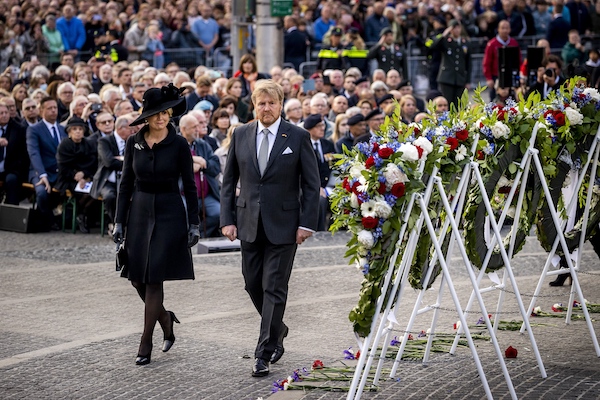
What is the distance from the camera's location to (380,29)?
28.5 m

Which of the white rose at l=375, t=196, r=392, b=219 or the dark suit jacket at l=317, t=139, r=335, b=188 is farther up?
the white rose at l=375, t=196, r=392, b=219

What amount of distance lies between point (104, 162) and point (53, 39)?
12.0 meters

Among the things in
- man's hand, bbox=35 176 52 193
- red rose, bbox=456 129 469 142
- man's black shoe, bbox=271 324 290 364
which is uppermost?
red rose, bbox=456 129 469 142

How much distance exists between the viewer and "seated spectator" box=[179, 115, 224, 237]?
1538 centimetres

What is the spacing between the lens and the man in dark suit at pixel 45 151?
1638 centimetres

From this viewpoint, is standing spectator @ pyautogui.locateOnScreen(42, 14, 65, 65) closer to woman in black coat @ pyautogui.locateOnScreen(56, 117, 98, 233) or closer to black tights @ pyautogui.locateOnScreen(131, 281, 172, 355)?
woman in black coat @ pyautogui.locateOnScreen(56, 117, 98, 233)

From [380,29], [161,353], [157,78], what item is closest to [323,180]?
[157,78]

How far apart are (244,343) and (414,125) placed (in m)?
2.48

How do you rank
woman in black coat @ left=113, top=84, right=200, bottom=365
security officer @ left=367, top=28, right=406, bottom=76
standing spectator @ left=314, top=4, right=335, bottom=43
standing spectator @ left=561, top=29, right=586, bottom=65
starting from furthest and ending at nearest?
standing spectator @ left=314, top=4, right=335, bottom=43 → standing spectator @ left=561, top=29, right=586, bottom=65 → security officer @ left=367, top=28, right=406, bottom=76 → woman in black coat @ left=113, top=84, right=200, bottom=365

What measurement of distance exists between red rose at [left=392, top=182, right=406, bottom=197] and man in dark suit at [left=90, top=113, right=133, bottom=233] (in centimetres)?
843

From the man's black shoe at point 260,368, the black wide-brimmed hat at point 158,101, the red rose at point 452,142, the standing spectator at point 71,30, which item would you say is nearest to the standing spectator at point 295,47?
the standing spectator at point 71,30

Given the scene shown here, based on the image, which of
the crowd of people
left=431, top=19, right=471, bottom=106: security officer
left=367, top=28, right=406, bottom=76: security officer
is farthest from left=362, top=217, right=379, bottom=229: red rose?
left=367, top=28, right=406, bottom=76: security officer

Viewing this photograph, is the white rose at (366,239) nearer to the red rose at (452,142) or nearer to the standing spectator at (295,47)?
the red rose at (452,142)

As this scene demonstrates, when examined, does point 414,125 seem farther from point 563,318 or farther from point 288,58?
point 288,58
